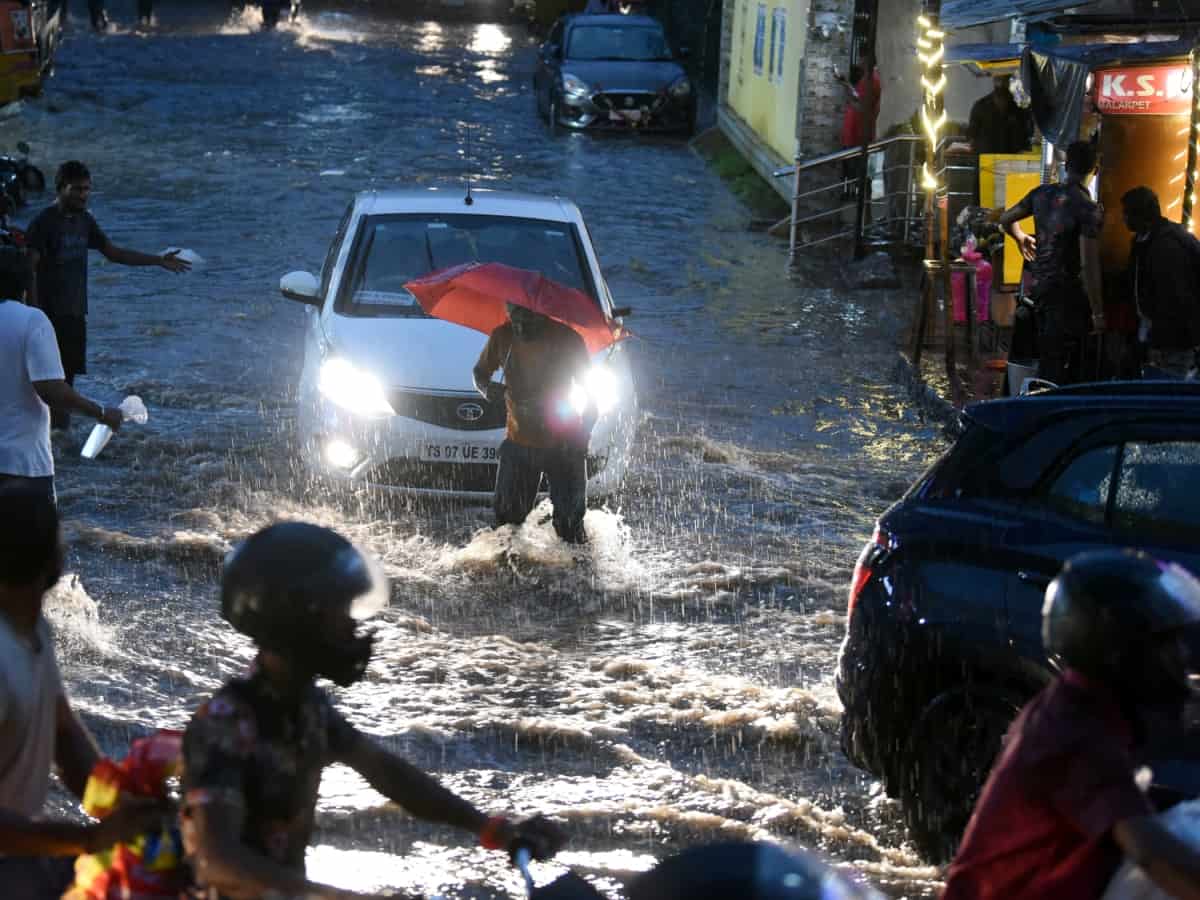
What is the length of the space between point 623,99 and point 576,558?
66.9 ft

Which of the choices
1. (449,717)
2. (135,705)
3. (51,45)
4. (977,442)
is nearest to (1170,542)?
(977,442)

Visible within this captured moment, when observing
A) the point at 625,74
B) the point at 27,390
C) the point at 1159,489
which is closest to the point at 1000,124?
the point at 27,390

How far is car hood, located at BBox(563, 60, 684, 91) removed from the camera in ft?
94.8

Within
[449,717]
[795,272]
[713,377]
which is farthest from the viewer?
[795,272]

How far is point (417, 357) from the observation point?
9.84 metres

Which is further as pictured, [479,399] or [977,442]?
[479,399]

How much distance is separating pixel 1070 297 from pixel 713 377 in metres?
3.52

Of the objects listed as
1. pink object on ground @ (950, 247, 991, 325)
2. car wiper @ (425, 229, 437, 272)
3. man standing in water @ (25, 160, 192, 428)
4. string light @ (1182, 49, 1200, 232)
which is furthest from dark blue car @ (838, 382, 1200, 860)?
pink object on ground @ (950, 247, 991, 325)

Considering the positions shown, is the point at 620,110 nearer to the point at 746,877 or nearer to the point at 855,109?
the point at 855,109

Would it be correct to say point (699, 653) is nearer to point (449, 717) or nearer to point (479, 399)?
point (449, 717)

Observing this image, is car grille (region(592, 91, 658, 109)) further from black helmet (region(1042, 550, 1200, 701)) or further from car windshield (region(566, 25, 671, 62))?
black helmet (region(1042, 550, 1200, 701))

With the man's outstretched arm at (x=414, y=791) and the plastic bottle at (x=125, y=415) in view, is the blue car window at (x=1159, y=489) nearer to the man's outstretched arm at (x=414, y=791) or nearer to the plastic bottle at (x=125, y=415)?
the man's outstretched arm at (x=414, y=791)

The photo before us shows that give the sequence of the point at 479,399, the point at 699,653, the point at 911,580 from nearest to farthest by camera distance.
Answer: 1. the point at 911,580
2. the point at 699,653
3. the point at 479,399

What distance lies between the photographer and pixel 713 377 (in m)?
14.8
